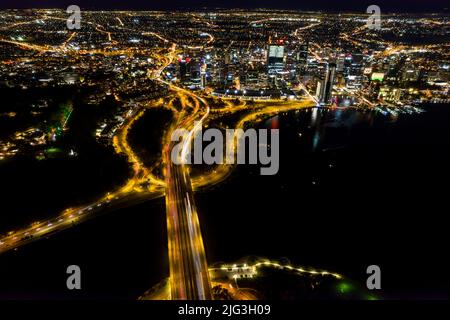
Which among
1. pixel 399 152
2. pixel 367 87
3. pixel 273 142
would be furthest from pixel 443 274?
pixel 367 87

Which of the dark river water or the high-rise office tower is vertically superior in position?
the high-rise office tower

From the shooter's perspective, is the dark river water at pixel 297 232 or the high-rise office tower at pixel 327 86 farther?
the high-rise office tower at pixel 327 86

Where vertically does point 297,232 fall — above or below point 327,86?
below

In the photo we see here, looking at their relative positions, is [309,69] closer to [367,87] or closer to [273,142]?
[367,87]

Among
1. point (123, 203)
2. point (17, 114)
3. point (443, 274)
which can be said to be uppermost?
point (17, 114)

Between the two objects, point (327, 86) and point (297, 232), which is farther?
point (327, 86)

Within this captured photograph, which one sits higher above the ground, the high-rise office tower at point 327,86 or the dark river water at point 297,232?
the high-rise office tower at point 327,86

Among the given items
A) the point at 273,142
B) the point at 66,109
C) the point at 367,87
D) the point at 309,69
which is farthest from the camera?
the point at 309,69

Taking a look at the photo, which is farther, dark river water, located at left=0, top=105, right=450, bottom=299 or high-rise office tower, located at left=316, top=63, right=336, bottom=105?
high-rise office tower, located at left=316, top=63, right=336, bottom=105
